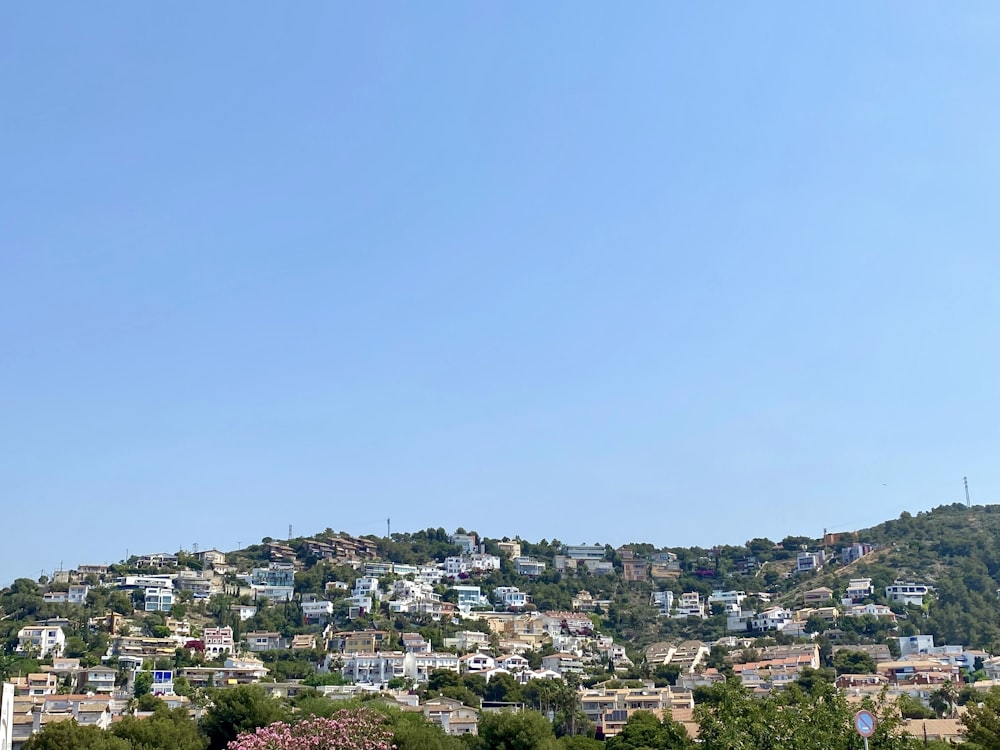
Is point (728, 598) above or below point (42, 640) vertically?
above

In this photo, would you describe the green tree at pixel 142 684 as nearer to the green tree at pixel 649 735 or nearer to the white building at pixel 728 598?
the green tree at pixel 649 735

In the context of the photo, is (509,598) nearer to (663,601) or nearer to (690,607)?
(663,601)

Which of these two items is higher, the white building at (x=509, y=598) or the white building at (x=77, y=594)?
the white building at (x=77, y=594)

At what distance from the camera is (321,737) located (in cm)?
2620

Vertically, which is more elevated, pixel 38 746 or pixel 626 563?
pixel 626 563

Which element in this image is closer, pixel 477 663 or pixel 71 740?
pixel 71 740

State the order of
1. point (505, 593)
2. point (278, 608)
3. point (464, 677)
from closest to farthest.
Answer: point (464, 677) → point (278, 608) → point (505, 593)

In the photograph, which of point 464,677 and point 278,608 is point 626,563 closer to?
point 278,608

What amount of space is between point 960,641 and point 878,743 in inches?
3449

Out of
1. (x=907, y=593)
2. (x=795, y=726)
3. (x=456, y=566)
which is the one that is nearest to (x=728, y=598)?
(x=907, y=593)

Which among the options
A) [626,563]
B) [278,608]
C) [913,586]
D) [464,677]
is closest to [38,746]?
[464,677]

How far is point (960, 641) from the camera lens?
103 metres

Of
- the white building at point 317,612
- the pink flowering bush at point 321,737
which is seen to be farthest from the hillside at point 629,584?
the pink flowering bush at point 321,737

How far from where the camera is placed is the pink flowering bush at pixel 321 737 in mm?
25500
